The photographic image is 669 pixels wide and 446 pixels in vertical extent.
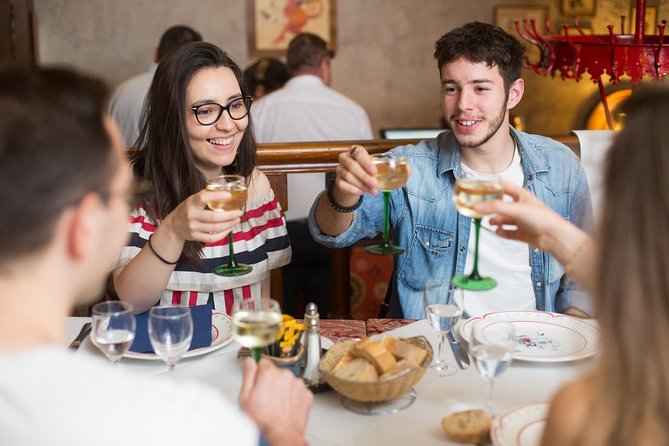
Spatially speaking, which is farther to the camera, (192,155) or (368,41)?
(368,41)

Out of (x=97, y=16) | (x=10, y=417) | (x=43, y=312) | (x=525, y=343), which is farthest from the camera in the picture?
(x=97, y=16)

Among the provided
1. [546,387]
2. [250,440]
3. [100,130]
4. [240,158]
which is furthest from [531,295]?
[100,130]

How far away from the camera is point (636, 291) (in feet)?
3.08

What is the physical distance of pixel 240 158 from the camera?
237cm

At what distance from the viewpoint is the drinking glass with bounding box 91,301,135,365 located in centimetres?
157

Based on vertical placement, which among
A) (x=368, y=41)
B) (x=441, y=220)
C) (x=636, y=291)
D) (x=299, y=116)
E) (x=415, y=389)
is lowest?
(x=415, y=389)

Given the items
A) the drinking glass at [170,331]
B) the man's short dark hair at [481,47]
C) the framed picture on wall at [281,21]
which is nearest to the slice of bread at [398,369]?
the drinking glass at [170,331]

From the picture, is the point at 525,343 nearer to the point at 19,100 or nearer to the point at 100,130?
the point at 100,130

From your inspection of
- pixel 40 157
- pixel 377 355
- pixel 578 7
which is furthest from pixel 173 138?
pixel 578 7

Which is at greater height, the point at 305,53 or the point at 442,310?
the point at 305,53

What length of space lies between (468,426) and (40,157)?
0.85 metres

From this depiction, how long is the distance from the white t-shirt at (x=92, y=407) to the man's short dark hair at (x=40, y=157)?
0.49 ft

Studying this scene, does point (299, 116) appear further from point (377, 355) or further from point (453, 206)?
point (377, 355)

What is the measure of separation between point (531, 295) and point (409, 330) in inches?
24.0
